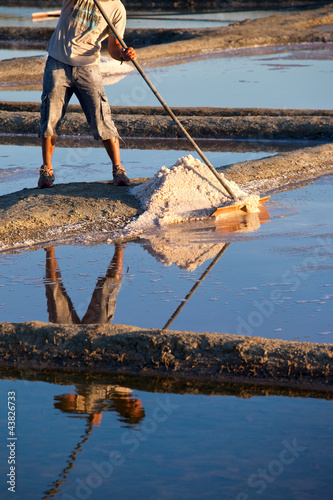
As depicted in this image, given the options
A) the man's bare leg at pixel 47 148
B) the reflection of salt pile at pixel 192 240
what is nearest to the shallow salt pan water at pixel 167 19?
the man's bare leg at pixel 47 148

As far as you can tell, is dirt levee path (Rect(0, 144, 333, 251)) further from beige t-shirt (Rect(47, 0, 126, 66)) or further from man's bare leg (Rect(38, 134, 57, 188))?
beige t-shirt (Rect(47, 0, 126, 66))

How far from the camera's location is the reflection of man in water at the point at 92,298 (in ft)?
9.49

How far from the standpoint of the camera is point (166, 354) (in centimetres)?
248

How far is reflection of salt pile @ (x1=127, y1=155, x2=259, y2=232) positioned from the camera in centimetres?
421

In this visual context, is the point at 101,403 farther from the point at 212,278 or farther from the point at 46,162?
the point at 46,162

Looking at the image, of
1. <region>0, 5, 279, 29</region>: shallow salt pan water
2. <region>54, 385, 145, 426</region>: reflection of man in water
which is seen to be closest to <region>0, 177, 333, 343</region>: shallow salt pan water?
<region>54, 385, 145, 426</region>: reflection of man in water

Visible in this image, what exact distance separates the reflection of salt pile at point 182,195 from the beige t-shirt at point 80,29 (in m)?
0.81

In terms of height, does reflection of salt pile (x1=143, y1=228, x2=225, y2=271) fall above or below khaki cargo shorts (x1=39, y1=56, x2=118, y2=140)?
below

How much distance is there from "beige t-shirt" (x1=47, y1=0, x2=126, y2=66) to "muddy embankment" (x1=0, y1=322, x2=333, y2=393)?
2.18 meters

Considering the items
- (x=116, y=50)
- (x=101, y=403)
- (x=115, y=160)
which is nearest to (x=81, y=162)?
(x=115, y=160)

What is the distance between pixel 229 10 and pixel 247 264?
2135 cm

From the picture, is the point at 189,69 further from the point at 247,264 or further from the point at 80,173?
the point at 247,264

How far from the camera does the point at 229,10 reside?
76.8 ft

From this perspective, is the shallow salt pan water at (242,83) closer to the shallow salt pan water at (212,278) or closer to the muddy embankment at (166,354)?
the shallow salt pan water at (212,278)
